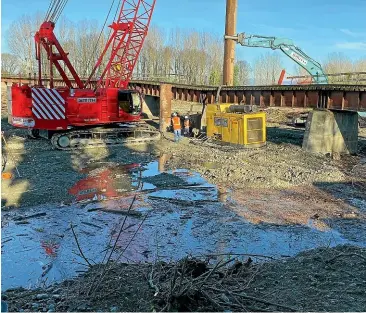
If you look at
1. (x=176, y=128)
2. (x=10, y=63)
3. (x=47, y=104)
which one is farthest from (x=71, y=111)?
(x=10, y=63)

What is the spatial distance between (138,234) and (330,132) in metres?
13.9

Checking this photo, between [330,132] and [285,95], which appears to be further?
[285,95]

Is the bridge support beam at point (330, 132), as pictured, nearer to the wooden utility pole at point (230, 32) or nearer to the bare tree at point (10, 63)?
the wooden utility pole at point (230, 32)

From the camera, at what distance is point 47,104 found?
A: 65.2 feet

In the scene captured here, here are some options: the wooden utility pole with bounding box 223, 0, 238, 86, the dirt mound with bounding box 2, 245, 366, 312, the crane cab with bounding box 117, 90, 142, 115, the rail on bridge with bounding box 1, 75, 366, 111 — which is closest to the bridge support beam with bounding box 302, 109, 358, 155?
the rail on bridge with bounding box 1, 75, 366, 111

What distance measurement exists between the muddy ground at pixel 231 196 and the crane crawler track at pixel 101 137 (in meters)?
0.62

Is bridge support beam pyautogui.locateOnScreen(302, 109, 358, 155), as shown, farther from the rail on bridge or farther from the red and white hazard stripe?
the red and white hazard stripe

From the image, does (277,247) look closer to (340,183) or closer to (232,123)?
(340,183)

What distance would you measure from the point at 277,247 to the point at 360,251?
1839 mm

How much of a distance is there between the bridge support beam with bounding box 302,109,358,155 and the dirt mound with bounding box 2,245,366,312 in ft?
46.6

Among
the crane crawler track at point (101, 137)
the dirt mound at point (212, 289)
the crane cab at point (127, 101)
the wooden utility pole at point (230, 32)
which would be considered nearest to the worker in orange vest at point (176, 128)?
the crane crawler track at point (101, 137)

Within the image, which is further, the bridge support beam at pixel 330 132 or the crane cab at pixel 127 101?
the crane cab at pixel 127 101

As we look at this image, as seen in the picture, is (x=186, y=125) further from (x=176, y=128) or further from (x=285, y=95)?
(x=285, y=95)

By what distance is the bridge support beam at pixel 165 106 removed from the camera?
1041 inches
